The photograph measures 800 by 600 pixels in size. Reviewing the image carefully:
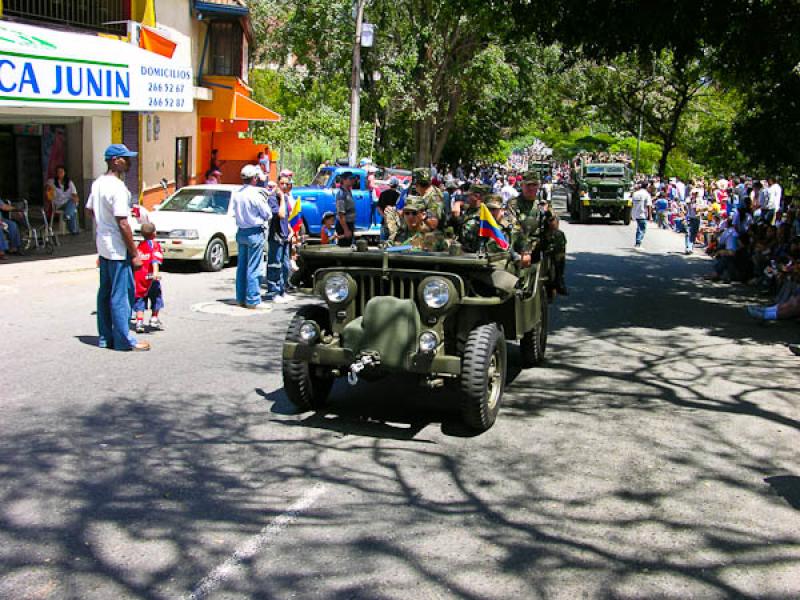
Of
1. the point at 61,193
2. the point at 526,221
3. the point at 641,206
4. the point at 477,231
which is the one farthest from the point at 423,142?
the point at 477,231

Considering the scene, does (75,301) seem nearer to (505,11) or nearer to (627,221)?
(505,11)

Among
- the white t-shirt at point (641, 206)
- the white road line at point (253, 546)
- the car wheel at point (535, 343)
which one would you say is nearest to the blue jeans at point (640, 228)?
the white t-shirt at point (641, 206)

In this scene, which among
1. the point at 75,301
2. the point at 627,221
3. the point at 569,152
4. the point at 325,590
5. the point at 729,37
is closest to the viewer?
the point at 325,590

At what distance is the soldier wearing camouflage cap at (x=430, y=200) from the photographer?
8555 millimetres

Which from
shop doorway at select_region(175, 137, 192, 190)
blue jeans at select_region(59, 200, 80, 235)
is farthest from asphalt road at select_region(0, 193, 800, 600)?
shop doorway at select_region(175, 137, 192, 190)

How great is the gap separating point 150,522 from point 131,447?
1.45m

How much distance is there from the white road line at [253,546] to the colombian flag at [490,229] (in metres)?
3.03

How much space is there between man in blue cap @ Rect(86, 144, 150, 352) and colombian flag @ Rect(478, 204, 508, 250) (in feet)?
11.0

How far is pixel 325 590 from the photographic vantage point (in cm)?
448

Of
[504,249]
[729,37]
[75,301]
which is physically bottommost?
[75,301]

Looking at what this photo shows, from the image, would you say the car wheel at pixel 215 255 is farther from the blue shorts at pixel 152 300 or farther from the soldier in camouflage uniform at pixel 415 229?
the soldier in camouflage uniform at pixel 415 229

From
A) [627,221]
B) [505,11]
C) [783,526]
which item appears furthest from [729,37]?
[627,221]

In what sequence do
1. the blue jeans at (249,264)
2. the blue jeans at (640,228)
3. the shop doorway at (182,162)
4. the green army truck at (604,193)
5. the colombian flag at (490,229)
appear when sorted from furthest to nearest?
the green army truck at (604,193)
the shop doorway at (182,162)
the blue jeans at (640,228)
the blue jeans at (249,264)
the colombian flag at (490,229)

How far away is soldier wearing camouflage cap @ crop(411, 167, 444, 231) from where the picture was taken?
855cm
